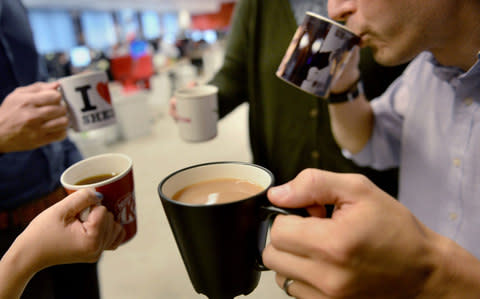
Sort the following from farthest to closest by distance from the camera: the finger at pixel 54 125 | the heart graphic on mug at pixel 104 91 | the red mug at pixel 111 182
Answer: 1. the heart graphic on mug at pixel 104 91
2. the finger at pixel 54 125
3. the red mug at pixel 111 182

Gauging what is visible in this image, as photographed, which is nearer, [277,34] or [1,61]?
[1,61]

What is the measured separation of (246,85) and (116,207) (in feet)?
3.02

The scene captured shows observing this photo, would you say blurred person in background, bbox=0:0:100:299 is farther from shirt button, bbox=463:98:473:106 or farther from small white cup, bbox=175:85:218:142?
shirt button, bbox=463:98:473:106

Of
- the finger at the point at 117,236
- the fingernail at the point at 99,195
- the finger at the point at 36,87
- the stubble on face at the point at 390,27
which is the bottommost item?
the finger at the point at 117,236

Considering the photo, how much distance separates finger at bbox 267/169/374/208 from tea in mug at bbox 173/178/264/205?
42 mm

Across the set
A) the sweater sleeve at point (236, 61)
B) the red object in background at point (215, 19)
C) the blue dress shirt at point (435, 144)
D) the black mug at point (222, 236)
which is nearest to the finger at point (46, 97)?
the black mug at point (222, 236)

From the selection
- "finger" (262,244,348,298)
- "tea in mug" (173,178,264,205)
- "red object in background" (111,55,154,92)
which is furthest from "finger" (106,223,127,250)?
"red object in background" (111,55,154,92)

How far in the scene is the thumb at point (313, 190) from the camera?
353 mm

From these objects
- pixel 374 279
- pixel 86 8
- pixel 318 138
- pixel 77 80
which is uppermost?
pixel 86 8

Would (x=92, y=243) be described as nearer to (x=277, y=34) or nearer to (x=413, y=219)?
(x=413, y=219)

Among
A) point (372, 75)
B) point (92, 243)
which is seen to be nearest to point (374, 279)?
point (92, 243)

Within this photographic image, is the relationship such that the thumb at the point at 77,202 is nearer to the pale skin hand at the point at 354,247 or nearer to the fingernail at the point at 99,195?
the fingernail at the point at 99,195

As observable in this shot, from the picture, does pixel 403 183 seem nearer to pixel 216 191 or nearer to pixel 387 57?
pixel 387 57

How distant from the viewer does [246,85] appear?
1270 millimetres
